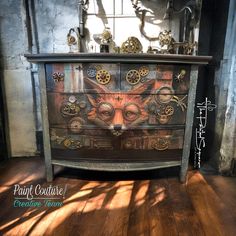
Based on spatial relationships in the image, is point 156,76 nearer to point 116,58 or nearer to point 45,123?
point 116,58

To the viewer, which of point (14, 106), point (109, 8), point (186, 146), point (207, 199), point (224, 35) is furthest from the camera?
point (14, 106)

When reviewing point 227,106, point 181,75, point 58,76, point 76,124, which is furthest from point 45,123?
point 227,106

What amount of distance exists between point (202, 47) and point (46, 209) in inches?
74.8

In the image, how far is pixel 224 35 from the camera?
1.67 m

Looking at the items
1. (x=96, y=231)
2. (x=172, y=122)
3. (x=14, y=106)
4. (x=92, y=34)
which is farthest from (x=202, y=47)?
(x=14, y=106)

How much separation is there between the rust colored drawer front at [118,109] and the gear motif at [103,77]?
0.10 m

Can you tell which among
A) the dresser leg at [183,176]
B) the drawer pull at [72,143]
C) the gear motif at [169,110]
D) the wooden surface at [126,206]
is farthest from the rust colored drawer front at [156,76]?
the wooden surface at [126,206]

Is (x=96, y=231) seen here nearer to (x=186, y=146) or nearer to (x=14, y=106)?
(x=186, y=146)

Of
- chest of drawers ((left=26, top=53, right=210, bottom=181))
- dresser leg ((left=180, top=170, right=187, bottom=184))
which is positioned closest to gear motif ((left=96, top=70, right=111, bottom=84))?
chest of drawers ((left=26, top=53, right=210, bottom=181))

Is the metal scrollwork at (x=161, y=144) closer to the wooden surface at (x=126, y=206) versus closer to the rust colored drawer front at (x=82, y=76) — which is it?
the wooden surface at (x=126, y=206)

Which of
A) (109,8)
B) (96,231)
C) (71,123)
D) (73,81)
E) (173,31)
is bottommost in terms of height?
(96,231)

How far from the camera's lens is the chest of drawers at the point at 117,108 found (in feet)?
4.52

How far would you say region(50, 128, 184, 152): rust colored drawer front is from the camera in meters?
1.50

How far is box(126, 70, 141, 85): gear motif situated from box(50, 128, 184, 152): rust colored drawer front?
366 millimetres
